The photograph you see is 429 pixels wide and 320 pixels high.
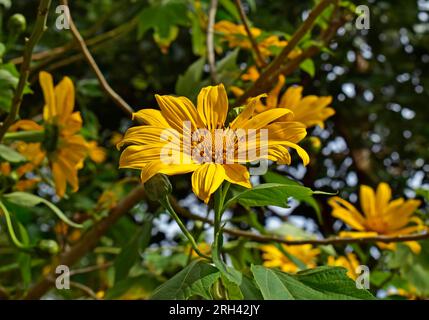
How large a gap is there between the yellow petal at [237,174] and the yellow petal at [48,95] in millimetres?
428

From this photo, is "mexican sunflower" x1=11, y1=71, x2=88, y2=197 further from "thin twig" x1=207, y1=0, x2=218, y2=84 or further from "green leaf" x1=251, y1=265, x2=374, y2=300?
"green leaf" x1=251, y1=265, x2=374, y2=300

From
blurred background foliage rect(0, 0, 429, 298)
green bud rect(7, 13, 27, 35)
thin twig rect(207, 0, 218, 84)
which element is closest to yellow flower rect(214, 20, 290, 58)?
thin twig rect(207, 0, 218, 84)

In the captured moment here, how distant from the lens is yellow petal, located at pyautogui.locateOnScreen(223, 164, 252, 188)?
0.46 m

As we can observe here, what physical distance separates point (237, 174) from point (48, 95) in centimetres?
45

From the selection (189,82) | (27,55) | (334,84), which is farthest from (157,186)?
(334,84)

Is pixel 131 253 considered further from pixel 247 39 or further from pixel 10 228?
pixel 247 39

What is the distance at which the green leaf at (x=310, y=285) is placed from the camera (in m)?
0.45

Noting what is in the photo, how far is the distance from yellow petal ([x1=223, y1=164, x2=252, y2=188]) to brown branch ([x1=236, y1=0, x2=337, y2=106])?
30cm

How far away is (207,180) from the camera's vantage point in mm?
453

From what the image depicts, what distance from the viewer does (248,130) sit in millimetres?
504
